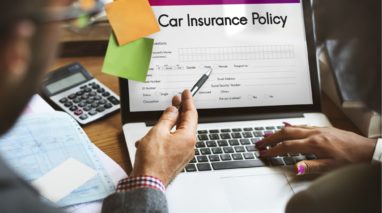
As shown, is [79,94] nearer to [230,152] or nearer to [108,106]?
[108,106]

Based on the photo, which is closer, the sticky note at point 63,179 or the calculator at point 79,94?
the sticky note at point 63,179

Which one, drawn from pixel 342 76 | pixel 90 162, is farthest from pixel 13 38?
pixel 342 76

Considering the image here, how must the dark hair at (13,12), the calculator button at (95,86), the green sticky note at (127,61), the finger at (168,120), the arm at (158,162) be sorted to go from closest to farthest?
1. the dark hair at (13,12)
2. the arm at (158,162)
3. the finger at (168,120)
4. the green sticky note at (127,61)
5. the calculator button at (95,86)

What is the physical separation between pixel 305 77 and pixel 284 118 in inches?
3.5

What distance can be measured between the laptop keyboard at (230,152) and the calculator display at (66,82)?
29cm

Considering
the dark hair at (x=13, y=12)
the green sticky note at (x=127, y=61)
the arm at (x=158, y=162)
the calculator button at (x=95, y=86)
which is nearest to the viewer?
the dark hair at (x=13, y=12)

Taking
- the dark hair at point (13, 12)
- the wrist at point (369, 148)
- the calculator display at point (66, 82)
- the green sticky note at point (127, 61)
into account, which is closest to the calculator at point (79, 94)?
the calculator display at point (66, 82)

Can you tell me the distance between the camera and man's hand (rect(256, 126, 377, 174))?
866mm

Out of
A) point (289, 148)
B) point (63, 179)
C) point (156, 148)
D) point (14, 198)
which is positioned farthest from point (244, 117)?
point (14, 198)

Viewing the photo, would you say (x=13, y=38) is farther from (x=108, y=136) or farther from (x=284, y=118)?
(x=284, y=118)

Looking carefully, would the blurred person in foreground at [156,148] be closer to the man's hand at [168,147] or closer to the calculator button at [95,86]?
the man's hand at [168,147]

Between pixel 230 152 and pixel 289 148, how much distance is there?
0.10 metres

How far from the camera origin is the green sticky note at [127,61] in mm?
951

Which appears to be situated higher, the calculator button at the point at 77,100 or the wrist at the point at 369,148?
the calculator button at the point at 77,100
